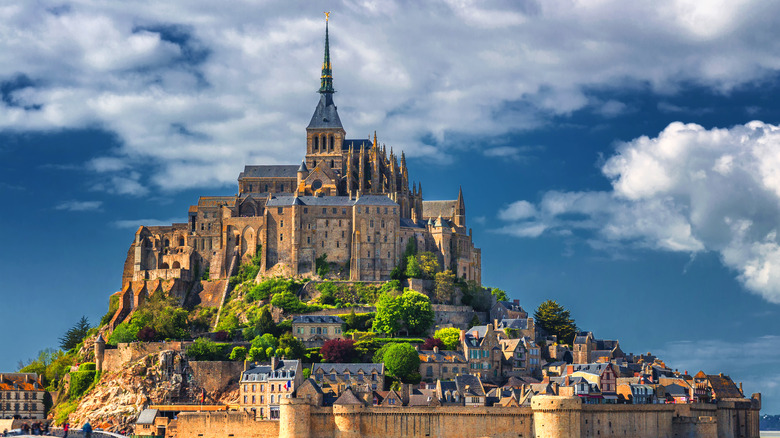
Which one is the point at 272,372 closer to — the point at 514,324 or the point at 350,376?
the point at 350,376

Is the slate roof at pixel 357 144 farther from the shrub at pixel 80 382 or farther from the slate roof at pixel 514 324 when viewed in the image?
the shrub at pixel 80 382

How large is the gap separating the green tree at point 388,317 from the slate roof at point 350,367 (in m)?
9.17

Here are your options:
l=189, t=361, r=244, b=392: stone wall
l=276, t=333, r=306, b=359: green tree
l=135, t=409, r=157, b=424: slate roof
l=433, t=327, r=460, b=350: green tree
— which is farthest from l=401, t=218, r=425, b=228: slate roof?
l=135, t=409, r=157, b=424: slate roof

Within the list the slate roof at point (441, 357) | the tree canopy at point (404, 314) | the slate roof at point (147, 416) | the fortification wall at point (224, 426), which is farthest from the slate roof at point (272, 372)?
the tree canopy at point (404, 314)

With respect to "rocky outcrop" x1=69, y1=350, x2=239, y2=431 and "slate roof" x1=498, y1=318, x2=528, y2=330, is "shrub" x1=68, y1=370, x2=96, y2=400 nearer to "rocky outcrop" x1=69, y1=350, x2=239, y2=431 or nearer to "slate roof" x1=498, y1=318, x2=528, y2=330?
"rocky outcrop" x1=69, y1=350, x2=239, y2=431

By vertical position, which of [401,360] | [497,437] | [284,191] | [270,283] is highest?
[284,191]

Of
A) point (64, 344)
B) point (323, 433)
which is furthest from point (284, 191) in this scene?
point (323, 433)

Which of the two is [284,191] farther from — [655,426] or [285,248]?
[655,426]

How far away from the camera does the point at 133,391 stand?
93.6m

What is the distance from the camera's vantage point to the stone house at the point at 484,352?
96438mm

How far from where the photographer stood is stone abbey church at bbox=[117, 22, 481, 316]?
110 metres


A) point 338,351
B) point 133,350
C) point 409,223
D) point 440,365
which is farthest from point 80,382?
point 409,223

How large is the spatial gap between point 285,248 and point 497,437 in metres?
33.9

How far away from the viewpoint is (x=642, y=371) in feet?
319
